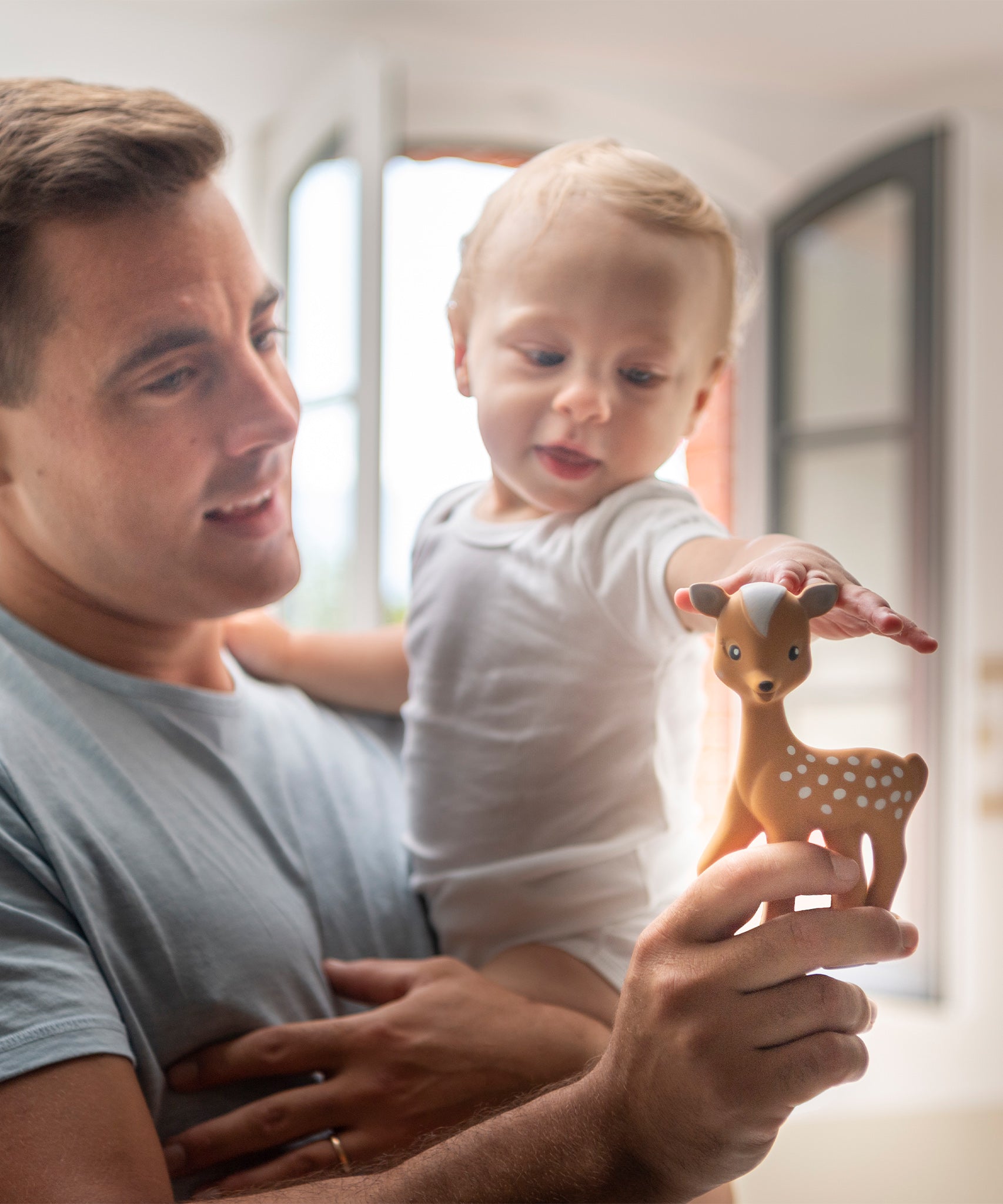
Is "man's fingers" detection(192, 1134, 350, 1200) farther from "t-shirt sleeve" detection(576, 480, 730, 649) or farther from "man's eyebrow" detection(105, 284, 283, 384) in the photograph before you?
"man's eyebrow" detection(105, 284, 283, 384)

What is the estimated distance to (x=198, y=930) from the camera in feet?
2.24

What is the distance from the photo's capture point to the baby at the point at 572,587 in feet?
1.97

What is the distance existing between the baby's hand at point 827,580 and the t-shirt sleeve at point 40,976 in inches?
15.8

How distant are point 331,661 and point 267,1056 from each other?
353 millimetres

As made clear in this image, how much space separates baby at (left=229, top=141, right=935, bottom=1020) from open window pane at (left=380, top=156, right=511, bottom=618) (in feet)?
0.24

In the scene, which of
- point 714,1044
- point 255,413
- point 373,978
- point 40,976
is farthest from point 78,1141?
point 255,413

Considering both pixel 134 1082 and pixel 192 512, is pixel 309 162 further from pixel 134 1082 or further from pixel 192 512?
pixel 134 1082

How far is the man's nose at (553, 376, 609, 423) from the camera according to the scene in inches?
23.6

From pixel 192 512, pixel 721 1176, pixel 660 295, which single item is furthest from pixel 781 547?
pixel 192 512

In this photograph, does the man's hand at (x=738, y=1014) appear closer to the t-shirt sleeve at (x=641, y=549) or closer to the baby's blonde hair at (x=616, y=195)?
the t-shirt sleeve at (x=641, y=549)

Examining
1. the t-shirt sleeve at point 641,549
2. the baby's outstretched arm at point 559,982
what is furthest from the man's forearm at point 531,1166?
the t-shirt sleeve at point 641,549

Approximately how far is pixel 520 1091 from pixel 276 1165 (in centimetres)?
16

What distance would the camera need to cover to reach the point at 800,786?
1.58 feet

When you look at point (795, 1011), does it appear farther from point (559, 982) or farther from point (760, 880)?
point (559, 982)
